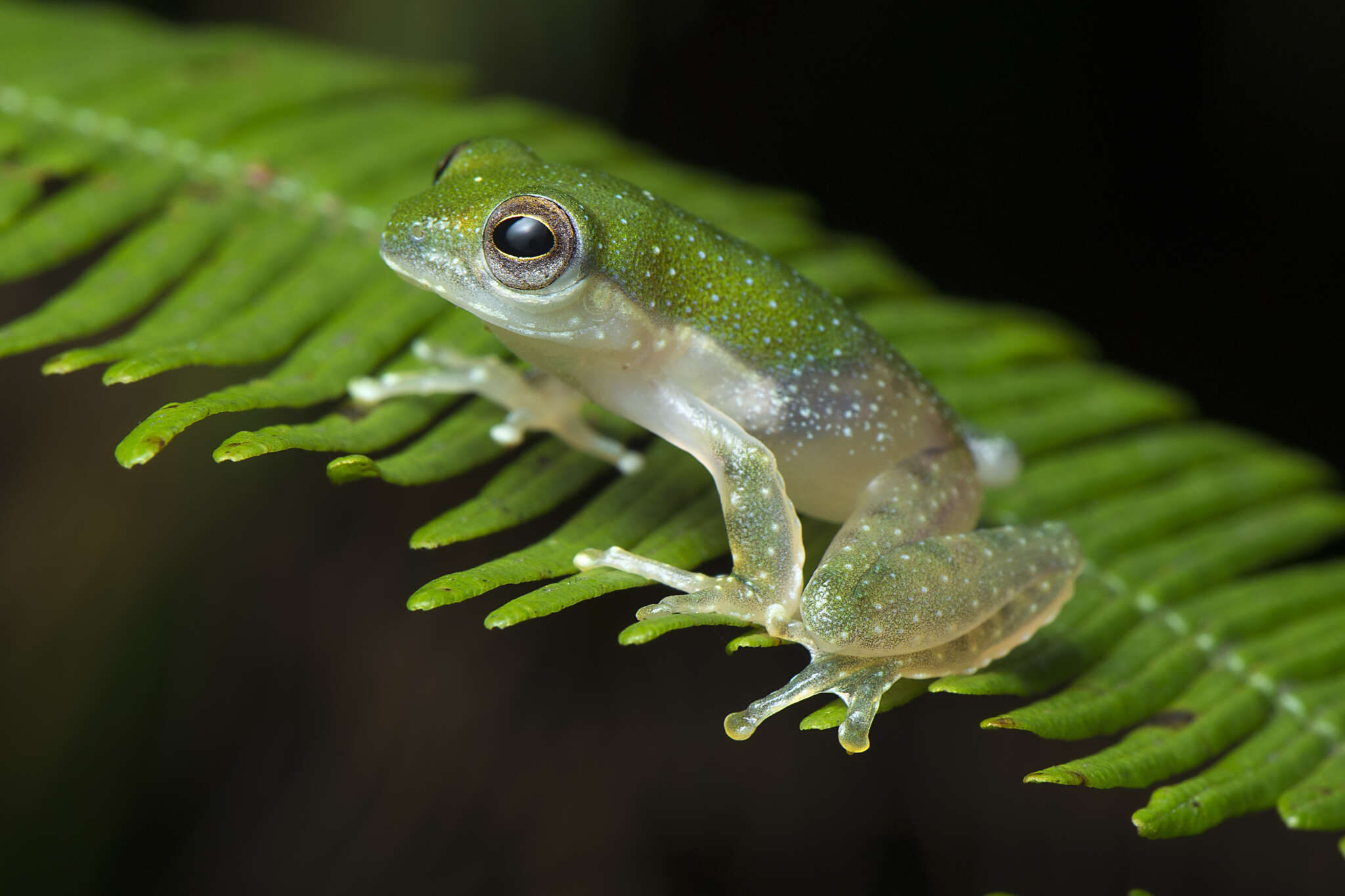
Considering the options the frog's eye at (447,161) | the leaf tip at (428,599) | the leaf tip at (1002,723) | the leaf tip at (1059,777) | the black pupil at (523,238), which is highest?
the frog's eye at (447,161)

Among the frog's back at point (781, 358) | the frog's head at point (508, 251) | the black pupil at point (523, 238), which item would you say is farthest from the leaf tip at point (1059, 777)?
the black pupil at point (523, 238)

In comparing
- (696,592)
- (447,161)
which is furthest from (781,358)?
(447,161)

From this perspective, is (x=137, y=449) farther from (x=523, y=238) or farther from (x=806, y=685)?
(x=806, y=685)

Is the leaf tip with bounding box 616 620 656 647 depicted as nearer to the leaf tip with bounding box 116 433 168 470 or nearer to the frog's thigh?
the frog's thigh

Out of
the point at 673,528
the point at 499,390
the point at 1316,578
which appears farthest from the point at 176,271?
the point at 1316,578

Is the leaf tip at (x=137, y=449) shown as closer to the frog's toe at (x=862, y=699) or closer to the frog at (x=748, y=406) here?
the frog at (x=748, y=406)

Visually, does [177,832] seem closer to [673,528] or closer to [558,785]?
[558,785]

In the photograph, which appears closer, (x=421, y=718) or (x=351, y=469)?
(x=351, y=469)
